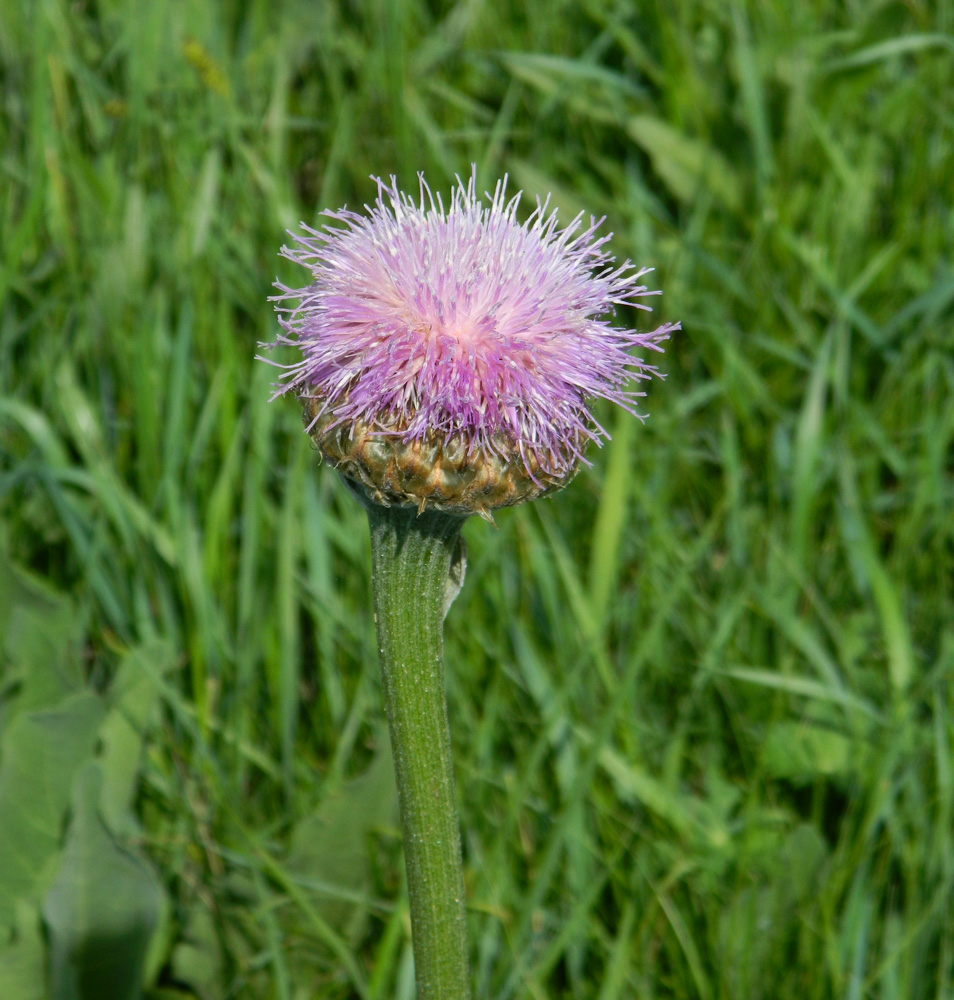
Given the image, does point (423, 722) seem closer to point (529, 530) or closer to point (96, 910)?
point (96, 910)

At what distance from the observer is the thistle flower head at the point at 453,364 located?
1.23 m

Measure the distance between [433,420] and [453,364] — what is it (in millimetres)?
66

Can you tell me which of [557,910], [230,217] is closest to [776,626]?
[557,910]

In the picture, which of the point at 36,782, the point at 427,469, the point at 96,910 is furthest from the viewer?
the point at 36,782

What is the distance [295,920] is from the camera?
1993 mm

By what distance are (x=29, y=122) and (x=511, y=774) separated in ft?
7.40

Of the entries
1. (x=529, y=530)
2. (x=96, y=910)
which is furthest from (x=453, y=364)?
(x=529, y=530)

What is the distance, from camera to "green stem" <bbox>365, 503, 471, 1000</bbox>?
4.18 ft

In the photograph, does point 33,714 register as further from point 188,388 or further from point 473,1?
point 473,1

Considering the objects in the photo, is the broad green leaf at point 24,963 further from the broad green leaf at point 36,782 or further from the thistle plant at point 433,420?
the thistle plant at point 433,420

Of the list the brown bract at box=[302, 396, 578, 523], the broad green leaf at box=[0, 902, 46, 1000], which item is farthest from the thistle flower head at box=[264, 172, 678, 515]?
the broad green leaf at box=[0, 902, 46, 1000]

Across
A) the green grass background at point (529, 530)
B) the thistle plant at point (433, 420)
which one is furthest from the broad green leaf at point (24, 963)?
the thistle plant at point (433, 420)

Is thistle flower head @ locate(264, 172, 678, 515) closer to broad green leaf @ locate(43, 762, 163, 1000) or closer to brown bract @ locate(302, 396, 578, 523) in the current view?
brown bract @ locate(302, 396, 578, 523)

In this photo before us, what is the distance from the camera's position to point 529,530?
95.2 inches
